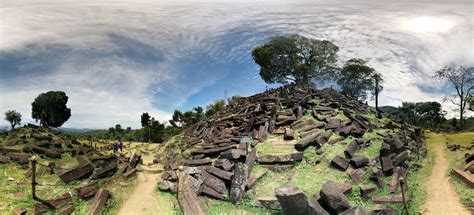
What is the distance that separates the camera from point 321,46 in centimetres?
3966

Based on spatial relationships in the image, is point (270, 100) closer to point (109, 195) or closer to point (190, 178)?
point (190, 178)

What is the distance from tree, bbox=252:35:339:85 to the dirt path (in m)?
28.9

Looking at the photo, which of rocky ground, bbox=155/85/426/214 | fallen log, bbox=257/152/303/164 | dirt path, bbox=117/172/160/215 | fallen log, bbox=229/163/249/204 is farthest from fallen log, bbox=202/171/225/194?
fallen log, bbox=257/152/303/164

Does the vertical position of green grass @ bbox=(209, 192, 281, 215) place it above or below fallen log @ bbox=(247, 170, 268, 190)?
below

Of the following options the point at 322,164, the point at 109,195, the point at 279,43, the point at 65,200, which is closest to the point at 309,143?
the point at 322,164

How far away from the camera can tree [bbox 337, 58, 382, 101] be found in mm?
41625

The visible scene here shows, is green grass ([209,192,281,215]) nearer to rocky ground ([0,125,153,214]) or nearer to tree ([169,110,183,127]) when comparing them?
rocky ground ([0,125,153,214])

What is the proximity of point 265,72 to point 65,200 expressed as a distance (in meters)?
32.6

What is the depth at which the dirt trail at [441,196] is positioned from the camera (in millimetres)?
10438

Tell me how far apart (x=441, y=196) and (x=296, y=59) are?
29.7 meters

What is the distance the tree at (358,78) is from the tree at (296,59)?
2560 millimetres

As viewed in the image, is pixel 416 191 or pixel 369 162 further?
pixel 369 162

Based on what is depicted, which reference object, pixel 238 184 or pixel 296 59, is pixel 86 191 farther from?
pixel 296 59

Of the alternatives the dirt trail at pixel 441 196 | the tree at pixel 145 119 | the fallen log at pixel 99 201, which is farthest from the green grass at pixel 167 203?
the tree at pixel 145 119
